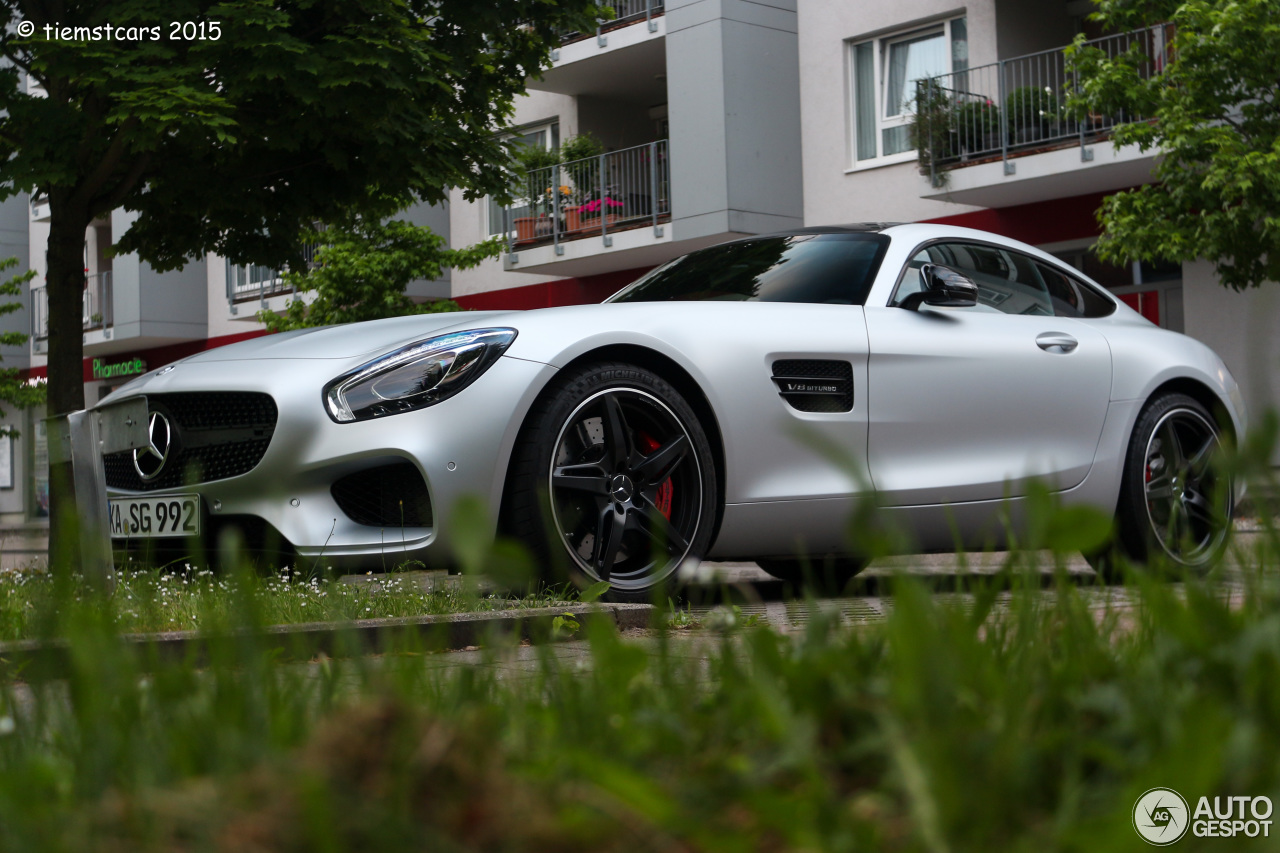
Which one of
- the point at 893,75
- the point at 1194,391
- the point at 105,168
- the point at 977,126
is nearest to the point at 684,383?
the point at 1194,391

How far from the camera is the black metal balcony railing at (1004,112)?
49.3 feet

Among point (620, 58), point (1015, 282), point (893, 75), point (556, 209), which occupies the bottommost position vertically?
point (1015, 282)

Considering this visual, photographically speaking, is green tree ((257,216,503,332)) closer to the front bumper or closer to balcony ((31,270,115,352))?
balcony ((31,270,115,352))

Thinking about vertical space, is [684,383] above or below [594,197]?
below

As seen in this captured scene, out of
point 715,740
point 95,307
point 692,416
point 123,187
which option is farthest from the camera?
point 95,307

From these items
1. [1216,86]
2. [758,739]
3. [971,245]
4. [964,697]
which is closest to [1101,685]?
[964,697]

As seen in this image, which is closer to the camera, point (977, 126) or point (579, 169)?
point (977, 126)

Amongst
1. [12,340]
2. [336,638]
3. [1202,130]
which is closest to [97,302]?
[12,340]

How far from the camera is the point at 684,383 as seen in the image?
4336 mm

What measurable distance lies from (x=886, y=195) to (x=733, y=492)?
13.8 m

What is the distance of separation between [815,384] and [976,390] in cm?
73

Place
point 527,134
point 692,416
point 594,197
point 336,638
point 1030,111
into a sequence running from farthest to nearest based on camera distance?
point 527,134
point 594,197
point 1030,111
point 692,416
point 336,638

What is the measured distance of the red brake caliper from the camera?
4219 mm

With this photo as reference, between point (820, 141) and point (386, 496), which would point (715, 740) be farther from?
point (820, 141)
